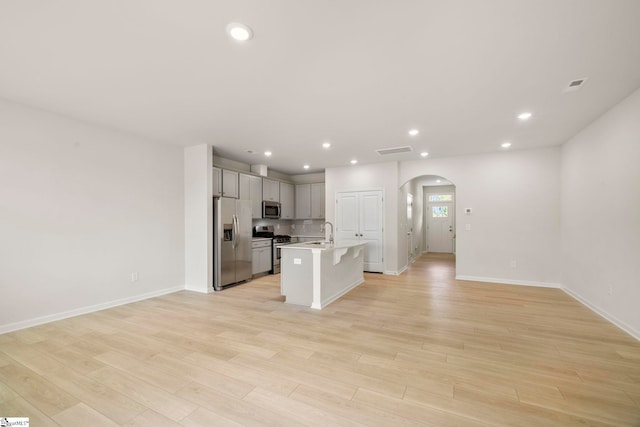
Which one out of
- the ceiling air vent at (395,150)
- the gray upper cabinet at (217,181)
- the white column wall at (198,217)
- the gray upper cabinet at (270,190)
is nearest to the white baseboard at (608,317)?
the ceiling air vent at (395,150)

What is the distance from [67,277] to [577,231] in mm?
7818

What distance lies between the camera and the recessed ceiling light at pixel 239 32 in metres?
1.95

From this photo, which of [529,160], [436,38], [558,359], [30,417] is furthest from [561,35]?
[30,417]

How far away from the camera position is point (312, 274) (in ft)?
13.5

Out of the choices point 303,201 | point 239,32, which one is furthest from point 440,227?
point 239,32

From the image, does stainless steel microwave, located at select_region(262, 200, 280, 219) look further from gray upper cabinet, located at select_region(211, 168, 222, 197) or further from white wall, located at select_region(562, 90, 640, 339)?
white wall, located at select_region(562, 90, 640, 339)

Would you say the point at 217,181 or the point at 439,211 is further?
the point at 439,211

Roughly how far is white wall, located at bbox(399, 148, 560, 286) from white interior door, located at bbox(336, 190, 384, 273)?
162cm

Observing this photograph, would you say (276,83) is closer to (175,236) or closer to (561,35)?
(561,35)

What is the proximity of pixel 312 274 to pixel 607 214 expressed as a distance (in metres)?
4.06

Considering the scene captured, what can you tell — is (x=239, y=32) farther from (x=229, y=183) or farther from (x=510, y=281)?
(x=510, y=281)

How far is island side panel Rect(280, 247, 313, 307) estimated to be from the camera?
163 inches

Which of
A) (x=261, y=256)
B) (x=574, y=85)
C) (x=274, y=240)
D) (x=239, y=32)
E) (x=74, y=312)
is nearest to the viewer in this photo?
(x=239, y=32)

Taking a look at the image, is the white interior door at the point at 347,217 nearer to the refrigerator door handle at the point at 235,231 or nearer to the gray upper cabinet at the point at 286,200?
the gray upper cabinet at the point at 286,200
